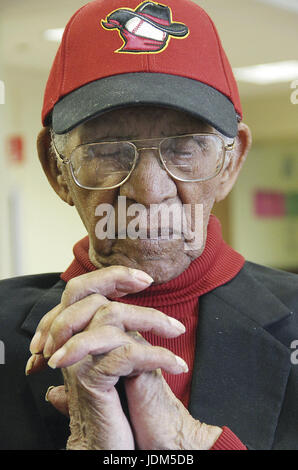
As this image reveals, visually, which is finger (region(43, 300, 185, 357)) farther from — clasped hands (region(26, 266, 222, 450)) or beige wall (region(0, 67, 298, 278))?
beige wall (region(0, 67, 298, 278))

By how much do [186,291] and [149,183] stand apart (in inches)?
6.5

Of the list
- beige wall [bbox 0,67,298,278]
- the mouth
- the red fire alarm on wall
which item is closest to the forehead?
the mouth

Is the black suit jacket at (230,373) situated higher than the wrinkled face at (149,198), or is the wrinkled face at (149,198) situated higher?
the wrinkled face at (149,198)

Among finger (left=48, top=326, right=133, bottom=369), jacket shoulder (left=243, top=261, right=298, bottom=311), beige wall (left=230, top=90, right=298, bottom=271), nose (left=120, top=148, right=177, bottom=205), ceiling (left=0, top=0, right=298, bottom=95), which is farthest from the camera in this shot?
beige wall (left=230, top=90, right=298, bottom=271)

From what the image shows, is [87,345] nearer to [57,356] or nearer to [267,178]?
[57,356]

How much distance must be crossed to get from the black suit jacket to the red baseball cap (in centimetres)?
21

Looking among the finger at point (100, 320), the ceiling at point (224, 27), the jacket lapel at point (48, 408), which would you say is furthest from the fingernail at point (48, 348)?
the ceiling at point (224, 27)

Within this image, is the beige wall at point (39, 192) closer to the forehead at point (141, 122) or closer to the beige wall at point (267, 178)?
the beige wall at point (267, 178)

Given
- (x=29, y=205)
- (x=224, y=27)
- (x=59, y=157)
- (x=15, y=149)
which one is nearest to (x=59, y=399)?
(x=59, y=157)

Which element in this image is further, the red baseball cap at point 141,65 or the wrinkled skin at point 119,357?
the red baseball cap at point 141,65

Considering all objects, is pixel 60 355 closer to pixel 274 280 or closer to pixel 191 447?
pixel 191 447

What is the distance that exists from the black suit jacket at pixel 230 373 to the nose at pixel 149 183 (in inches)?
6.6

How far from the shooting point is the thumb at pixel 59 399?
2.08 ft

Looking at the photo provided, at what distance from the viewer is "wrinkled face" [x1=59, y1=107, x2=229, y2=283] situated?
0.65 metres
